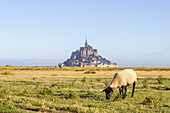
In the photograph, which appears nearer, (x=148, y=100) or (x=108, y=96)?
(x=148, y=100)

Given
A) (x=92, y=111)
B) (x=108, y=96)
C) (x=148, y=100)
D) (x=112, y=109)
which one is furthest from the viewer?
(x=108, y=96)

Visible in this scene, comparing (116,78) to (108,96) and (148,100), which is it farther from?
(148,100)

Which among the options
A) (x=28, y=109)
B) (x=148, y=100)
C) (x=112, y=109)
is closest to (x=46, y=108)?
(x=28, y=109)

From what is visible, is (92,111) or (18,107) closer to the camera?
(92,111)

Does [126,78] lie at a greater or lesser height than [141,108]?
greater

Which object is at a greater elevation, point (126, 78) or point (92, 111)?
point (126, 78)

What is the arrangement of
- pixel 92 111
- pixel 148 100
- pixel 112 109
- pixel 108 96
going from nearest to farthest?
pixel 92 111
pixel 112 109
pixel 148 100
pixel 108 96

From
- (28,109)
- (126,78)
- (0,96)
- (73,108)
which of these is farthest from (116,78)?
(0,96)

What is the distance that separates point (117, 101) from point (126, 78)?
7.25ft

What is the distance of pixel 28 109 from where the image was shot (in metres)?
15.3

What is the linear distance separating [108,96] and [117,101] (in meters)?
0.91

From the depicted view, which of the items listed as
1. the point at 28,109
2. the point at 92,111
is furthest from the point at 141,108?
the point at 28,109

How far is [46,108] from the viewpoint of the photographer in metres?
14.9

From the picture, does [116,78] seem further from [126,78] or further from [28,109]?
[28,109]
